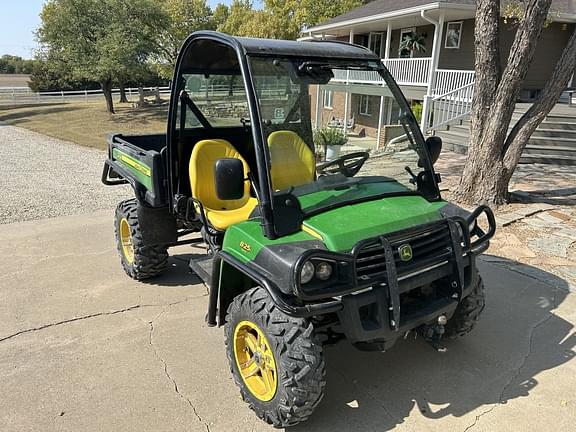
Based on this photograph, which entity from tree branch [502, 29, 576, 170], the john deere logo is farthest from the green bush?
tree branch [502, 29, 576, 170]

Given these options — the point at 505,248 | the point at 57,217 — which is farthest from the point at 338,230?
the point at 57,217

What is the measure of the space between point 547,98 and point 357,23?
12.8m

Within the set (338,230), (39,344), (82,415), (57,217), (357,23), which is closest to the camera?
(338,230)

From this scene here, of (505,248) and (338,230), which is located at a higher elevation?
(338,230)

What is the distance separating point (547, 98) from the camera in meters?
6.05

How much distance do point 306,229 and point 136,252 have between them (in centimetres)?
222

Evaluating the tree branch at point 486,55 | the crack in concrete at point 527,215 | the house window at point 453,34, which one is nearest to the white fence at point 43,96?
the house window at point 453,34

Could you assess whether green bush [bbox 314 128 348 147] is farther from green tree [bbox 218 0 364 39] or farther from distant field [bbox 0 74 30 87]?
distant field [bbox 0 74 30 87]

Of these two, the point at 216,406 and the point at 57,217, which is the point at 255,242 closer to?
the point at 216,406

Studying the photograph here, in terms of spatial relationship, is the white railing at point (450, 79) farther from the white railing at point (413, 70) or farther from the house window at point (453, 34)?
the house window at point (453, 34)

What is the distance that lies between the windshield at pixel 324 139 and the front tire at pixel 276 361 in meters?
0.68

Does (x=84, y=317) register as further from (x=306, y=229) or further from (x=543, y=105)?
(x=543, y=105)

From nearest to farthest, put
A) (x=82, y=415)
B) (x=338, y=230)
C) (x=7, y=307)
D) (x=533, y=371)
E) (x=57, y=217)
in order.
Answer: (x=338, y=230), (x=82, y=415), (x=533, y=371), (x=7, y=307), (x=57, y=217)

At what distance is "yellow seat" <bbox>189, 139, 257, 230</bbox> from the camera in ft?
12.2
